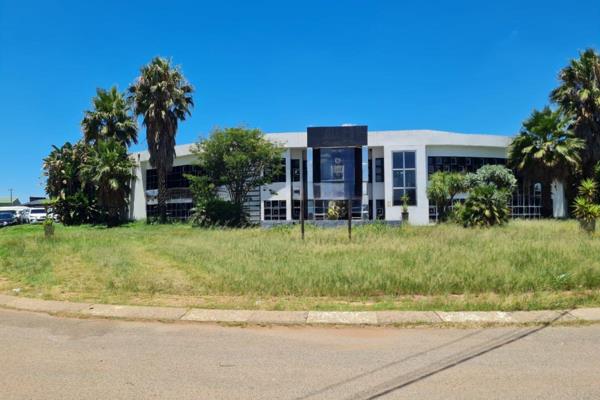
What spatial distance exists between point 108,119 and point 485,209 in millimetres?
33134

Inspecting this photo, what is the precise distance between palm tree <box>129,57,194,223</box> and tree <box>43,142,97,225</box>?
8.63 meters

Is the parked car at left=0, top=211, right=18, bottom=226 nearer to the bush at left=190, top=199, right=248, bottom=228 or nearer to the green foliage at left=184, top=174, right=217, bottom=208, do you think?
the green foliage at left=184, top=174, right=217, bottom=208

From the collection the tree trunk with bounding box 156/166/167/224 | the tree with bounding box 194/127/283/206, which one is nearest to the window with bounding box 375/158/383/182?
the tree with bounding box 194/127/283/206

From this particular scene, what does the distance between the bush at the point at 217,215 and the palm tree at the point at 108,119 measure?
1374 cm

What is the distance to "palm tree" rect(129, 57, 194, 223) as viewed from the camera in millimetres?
37781

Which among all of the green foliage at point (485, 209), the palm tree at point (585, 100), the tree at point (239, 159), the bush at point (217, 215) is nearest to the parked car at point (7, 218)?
the tree at point (239, 159)

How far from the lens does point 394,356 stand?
18.1 feet

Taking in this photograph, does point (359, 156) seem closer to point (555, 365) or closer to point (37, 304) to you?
point (37, 304)

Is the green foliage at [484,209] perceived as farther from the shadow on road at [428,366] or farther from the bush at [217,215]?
the shadow on road at [428,366]

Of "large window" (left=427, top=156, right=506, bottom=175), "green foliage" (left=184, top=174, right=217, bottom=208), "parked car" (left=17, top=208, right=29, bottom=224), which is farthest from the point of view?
"parked car" (left=17, top=208, right=29, bottom=224)

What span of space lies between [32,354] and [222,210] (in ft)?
93.7

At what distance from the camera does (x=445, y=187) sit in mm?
34781

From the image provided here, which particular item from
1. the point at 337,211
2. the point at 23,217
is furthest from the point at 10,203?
the point at 337,211

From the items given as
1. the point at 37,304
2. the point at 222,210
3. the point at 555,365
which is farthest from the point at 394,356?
the point at 222,210
